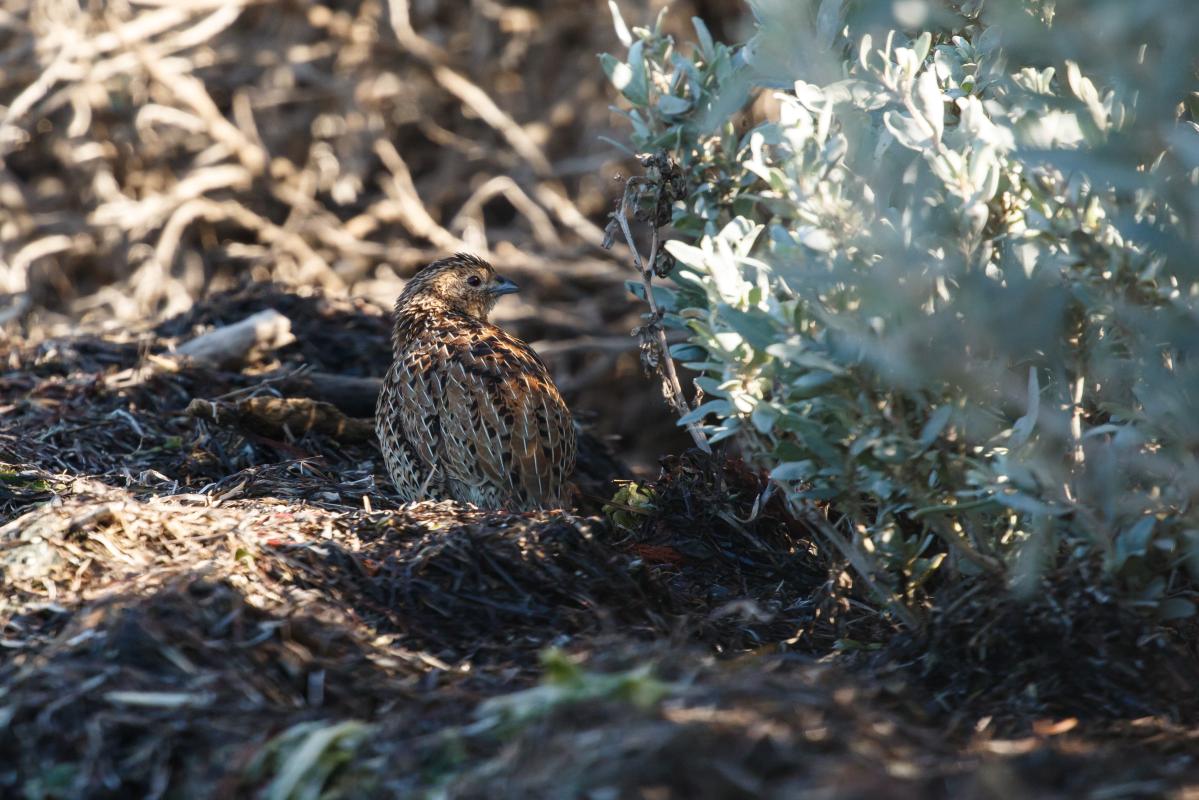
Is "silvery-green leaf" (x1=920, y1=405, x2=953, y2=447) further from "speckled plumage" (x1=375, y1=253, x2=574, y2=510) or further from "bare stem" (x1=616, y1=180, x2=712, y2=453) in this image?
"speckled plumage" (x1=375, y1=253, x2=574, y2=510)

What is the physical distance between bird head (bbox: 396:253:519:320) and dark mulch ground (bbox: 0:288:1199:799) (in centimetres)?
166

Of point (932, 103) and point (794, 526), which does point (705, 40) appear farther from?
point (794, 526)

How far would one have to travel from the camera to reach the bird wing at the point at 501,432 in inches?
201

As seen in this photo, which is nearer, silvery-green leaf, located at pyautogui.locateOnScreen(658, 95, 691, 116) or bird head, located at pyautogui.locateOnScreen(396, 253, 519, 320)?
silvery-green leaf, located at pyautogui.locateOnScreen(658, 95, 691, 116)

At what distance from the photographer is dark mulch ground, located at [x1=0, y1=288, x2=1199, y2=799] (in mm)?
2395

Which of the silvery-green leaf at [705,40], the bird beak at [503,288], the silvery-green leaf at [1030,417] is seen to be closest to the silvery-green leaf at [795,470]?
the silvery-green leaf at [1030,417]

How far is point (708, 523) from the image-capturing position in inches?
178

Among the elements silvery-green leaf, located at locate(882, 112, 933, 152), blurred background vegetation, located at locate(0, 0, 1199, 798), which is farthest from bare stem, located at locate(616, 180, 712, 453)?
silvery-green leaf, located at locate(882, 112, 933, 152)

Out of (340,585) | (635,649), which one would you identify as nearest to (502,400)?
(340,585)

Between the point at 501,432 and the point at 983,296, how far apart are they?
101 inches

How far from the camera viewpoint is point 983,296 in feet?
9.42

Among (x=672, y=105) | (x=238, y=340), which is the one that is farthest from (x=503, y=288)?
(x=672, y=105)

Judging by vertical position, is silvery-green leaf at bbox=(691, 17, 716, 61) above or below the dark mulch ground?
above

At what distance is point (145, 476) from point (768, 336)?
2.62 meters
